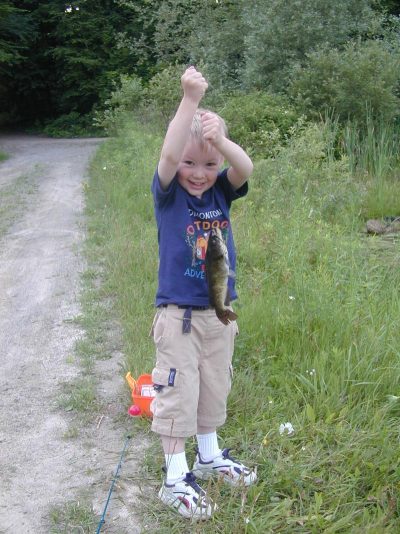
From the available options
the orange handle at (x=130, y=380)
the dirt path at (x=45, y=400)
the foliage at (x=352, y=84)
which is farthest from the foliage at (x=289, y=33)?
the orange handle at (x=130, y=380)

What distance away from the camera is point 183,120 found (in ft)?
8.11

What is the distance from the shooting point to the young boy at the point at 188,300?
2674mm

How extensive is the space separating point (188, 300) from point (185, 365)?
0.28 m

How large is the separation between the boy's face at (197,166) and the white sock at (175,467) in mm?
1154

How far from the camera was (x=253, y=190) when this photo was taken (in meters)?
6.98

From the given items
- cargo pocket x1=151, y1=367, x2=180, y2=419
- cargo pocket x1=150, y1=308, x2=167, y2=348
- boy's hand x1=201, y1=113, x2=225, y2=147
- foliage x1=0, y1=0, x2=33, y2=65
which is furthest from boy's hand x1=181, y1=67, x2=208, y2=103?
foliage x1=0, y1=0, x2=33, y2=65

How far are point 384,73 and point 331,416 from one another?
8821 millimetres

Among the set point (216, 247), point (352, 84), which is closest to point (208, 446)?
point (216, 247)

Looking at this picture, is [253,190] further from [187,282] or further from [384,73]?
[384,73]

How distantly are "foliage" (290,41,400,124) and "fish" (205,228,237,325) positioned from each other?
27.4 ft

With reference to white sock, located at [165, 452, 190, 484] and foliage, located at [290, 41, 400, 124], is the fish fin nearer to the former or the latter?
white sock, located at [165, 452, 190, 484]

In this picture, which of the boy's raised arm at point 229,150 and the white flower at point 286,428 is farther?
the white flower at point 286,428

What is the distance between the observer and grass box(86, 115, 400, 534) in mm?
2719

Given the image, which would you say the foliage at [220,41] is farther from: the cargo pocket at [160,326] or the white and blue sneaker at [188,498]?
the white and blue sneaker at [188,498]
